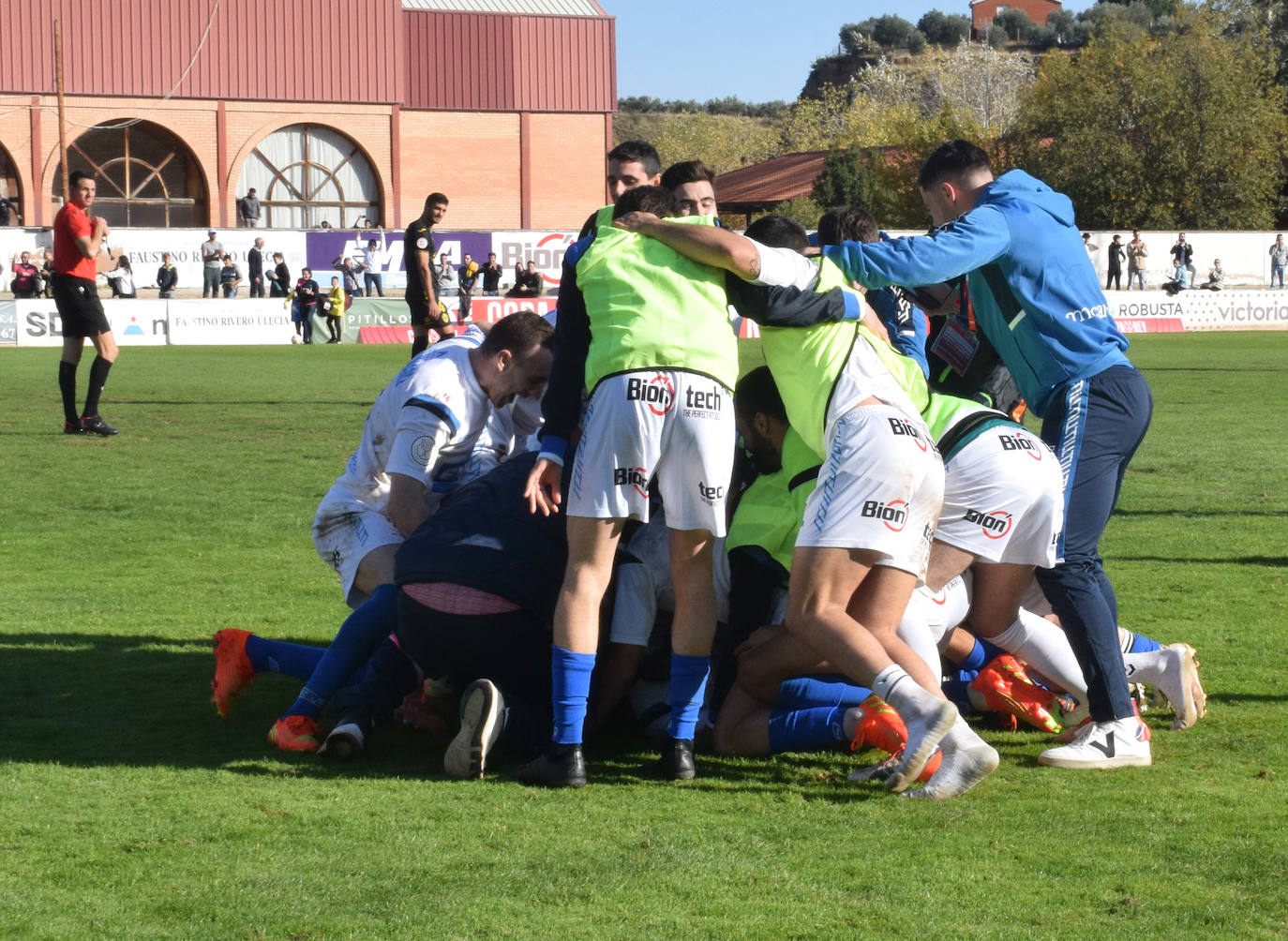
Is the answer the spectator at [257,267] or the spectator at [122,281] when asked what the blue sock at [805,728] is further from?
the spectator at [257,267]

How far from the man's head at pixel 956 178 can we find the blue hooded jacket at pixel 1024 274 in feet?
0.24

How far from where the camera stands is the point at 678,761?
4.32 m

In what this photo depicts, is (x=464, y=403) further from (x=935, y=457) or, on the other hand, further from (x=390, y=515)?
(x=935, y=457)

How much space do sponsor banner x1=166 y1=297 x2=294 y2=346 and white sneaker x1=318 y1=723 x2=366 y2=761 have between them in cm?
2764

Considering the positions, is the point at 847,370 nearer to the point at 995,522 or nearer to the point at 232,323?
the point at 995,522

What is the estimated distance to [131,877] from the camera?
136 inches

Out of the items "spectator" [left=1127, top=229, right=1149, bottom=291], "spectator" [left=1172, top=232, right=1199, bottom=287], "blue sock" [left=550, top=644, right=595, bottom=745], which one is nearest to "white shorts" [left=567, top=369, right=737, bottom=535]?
"blue sock" [left=550, top=644, right=595, bottom=745]

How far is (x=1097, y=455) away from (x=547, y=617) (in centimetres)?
176

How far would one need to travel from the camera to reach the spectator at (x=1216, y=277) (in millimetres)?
41594

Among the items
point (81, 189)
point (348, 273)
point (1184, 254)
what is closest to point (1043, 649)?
point (81, 189)

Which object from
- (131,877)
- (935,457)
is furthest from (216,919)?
(935,457)

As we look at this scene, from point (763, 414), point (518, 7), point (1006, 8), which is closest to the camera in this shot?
point (763, 414)

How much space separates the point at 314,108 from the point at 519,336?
48943 mm

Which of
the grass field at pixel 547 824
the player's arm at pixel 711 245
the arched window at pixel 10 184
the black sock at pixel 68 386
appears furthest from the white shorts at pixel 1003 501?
the arched window at pixel 10 184
